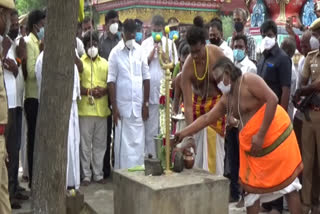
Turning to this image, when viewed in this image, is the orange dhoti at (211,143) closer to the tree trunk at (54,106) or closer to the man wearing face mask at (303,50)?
the man wearing face mask at (303,50)

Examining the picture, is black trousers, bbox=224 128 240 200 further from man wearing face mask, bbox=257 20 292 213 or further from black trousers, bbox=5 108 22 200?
black trousers, bbox=5 108 22 200

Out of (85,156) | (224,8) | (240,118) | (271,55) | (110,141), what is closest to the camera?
(240,118)

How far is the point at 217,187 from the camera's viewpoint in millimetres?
3887

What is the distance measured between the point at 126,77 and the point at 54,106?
2.09 m

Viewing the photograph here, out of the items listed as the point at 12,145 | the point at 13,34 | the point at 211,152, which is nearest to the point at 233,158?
the point at 211,152

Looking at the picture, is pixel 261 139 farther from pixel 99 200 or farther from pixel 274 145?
pixel 99 200

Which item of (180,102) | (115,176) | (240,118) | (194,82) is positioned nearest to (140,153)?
(180,102)

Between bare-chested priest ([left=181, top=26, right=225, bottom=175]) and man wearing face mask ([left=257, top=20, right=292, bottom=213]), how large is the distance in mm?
599

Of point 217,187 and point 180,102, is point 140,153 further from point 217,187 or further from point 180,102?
point 217,187

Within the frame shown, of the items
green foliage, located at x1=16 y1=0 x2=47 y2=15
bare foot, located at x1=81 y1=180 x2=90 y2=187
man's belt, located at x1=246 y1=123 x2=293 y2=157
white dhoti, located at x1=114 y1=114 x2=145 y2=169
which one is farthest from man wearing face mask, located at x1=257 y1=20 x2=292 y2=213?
green foliage, located at x1=16 y1=0 x2=47 y2=15

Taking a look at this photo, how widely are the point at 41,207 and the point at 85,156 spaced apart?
196 centimetres

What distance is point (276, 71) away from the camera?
5.13 m

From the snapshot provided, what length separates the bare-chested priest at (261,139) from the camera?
392 cm

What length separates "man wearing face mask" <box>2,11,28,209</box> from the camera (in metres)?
4.85
